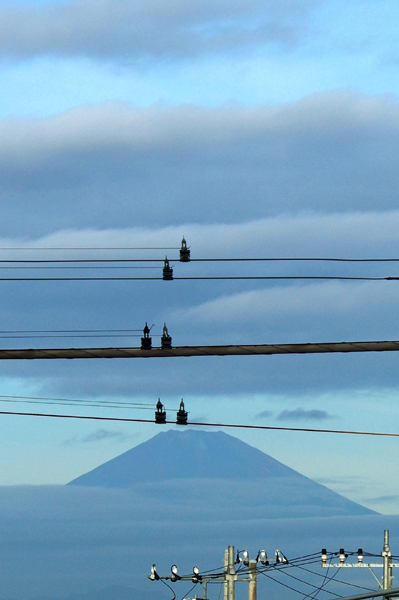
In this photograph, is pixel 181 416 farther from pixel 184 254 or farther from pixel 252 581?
pixel 252 581

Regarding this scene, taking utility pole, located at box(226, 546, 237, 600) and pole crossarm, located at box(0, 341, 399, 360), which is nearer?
pole crossarm, located at box(0, 341, 399, 360)

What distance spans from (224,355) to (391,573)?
3142cm

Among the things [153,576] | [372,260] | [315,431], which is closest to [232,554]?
[153,576]

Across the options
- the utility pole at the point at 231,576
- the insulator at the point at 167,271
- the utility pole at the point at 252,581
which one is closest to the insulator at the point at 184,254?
the insulator at the point at 167,271

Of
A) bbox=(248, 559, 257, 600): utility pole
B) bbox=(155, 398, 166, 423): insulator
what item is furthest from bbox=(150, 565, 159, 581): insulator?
bbox=(155, 398, 166, 423): insulator

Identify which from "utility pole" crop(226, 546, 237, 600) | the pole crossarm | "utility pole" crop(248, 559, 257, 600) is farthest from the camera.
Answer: "utility pole" crop(248, 559, 257, 600)

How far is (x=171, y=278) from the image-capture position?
24609 millimetres

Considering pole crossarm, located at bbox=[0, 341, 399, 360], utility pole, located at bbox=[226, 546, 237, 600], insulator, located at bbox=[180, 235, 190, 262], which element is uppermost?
insulator, located at bbox=[180, 235, 190, 262]

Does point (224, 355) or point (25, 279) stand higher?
point (25, 279)

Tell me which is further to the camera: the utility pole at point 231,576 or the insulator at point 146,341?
the utility pole at point 231,576

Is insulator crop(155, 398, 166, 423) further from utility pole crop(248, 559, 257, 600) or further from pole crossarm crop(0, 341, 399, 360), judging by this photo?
utility pole crop(248, 559, 257, 600)

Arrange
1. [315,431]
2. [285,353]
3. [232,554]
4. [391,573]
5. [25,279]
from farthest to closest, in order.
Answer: [391,573]
[232,554]
[315,431]
[25,279]
[285,353]

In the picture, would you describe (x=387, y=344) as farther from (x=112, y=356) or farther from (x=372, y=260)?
(x=112, y=356)

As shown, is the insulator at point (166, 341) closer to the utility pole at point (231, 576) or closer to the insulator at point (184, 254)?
the insulator at point (184, 254)
